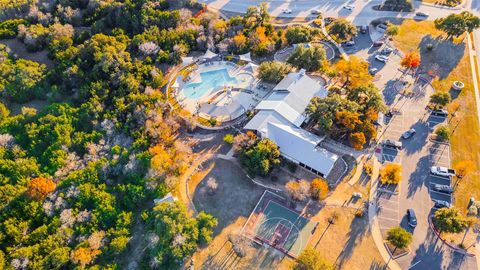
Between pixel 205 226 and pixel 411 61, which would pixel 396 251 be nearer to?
pixel 205 226

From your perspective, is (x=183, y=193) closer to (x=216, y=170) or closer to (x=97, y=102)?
(x=216, y=170)

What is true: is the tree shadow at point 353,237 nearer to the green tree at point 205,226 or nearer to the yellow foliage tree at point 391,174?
the yellow foliage tree at point 391,174

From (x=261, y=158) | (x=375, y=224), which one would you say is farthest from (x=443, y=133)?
(x=261, y=158)

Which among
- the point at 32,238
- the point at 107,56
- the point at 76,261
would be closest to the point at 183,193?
the point at 76,261

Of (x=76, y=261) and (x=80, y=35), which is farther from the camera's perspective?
(x=80, y=35)

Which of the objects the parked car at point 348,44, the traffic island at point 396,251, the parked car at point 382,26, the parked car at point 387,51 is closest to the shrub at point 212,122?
the traffic island at point 396,251

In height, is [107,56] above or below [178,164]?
above

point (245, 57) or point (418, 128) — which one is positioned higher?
point (245, 57)

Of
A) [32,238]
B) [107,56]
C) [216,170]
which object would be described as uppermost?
[107,56]
